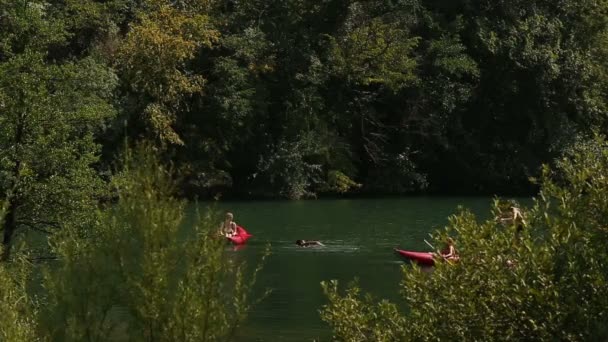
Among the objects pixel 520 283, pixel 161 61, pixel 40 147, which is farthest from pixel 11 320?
pixel 161 61

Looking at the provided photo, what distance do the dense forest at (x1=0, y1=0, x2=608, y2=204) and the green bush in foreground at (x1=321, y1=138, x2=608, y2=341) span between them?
32213 mm

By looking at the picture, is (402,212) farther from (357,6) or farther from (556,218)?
(556,218)

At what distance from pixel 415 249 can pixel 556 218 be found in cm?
1819

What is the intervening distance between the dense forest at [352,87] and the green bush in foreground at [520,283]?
1268 inches

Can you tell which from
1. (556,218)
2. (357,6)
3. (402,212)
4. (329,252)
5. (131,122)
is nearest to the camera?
(556,218)

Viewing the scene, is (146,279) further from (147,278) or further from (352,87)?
(352,87)

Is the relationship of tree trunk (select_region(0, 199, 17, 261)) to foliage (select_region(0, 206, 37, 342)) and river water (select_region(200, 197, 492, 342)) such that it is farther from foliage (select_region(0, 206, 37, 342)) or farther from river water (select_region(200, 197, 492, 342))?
foliage (select_region(0, 206, 37, 342))

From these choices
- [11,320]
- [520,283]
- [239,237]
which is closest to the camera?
[11,320]

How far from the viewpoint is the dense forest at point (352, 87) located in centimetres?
4303

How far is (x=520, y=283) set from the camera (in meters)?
9.78

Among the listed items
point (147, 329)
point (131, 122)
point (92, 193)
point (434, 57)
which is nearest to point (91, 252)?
point (147, 329)

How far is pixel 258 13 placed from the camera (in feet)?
152

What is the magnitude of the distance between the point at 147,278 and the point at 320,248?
67.3 feet

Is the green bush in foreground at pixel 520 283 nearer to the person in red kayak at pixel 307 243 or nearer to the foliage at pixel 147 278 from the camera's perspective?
the foliage at pixel 147 278
